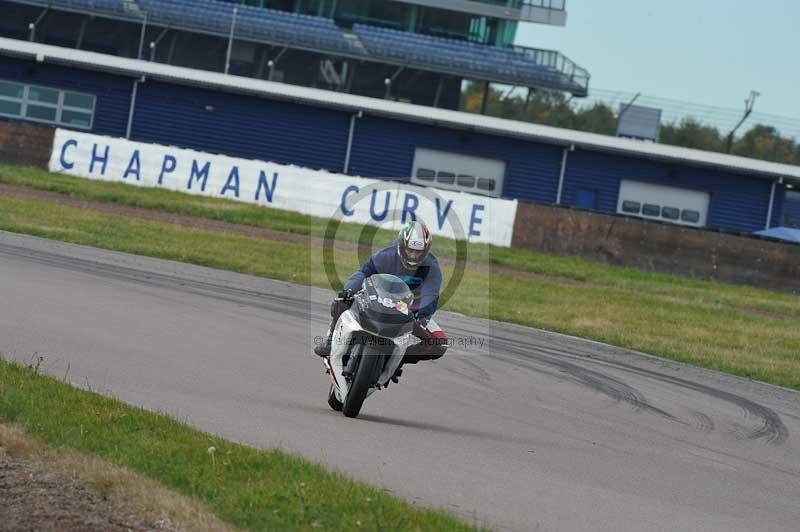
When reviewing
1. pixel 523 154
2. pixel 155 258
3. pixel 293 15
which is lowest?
pixel 155 258

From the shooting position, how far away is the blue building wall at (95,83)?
42.9 meters

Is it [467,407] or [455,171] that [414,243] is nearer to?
[467,407]

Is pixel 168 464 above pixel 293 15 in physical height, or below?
below

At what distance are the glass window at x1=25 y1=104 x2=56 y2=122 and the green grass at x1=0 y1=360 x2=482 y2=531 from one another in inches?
1420

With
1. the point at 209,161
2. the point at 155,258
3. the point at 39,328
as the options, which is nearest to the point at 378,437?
the point at 39,328

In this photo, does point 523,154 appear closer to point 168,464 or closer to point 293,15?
point 293,15

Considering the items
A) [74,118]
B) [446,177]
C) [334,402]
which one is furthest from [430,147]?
[334,402]

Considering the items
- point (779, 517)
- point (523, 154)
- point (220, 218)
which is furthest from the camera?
point (523, 154)

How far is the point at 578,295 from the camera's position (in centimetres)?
2473

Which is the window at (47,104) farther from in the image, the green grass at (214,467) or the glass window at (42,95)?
the green grass at (214,467)

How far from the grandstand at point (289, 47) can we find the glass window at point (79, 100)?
11915 millimetres

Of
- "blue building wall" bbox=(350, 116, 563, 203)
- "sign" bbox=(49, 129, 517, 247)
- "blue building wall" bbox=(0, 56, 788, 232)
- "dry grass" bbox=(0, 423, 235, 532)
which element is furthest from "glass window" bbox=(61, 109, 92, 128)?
"dry grass" bbox=(0, 423, 235, 532)

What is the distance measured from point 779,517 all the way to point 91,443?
4.36 metres

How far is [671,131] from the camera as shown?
2554 inches
